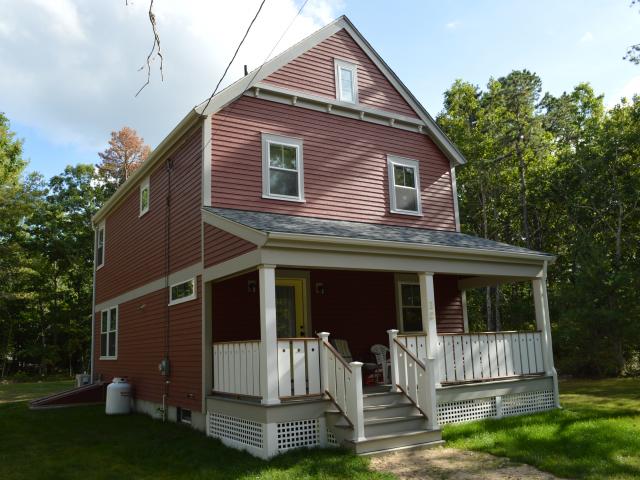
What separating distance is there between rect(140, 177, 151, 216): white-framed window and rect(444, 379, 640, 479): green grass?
8862 mm

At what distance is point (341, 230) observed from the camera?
980 cm

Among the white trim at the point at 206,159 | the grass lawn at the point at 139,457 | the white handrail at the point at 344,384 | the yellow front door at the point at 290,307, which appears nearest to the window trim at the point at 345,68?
the white trim at the point at 206,159

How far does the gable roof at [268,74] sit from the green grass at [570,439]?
658 centimetres

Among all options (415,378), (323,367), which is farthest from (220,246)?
(415,378)

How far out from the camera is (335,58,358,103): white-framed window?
1263 centimetres

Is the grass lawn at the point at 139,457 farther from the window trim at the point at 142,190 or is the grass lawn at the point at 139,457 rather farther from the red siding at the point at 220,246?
the window trim at the point at 142,190

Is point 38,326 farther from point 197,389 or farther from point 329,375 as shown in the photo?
point 329,375

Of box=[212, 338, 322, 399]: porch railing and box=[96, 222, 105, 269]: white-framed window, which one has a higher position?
box=[96, 222, 105, 269]: white-framed window

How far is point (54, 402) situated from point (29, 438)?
175 inches

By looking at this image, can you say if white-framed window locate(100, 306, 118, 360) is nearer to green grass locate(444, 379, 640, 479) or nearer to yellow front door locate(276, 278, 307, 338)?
yellow front door locate(276, 278, 307, 338)

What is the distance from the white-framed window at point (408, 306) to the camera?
42.7ft

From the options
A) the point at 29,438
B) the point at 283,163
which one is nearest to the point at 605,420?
the point at 283,163

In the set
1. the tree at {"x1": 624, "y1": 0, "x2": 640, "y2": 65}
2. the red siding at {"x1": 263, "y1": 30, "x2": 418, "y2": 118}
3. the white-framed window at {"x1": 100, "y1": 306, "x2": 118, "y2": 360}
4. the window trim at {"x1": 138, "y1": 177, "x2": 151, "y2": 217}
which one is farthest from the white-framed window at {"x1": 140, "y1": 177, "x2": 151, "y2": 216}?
the tree at {"x1": 624, "y1": 0, "x2": 640, "y2": 65}

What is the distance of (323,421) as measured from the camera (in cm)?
827
